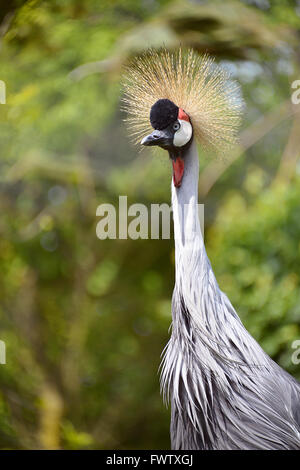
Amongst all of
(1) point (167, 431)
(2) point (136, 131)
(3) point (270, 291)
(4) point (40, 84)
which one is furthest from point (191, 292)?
(4) point (40, 84)

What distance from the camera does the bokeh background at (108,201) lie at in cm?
179

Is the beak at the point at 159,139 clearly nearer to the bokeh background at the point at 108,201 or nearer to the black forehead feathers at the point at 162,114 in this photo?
the black forehead feathers at the point at 162,114

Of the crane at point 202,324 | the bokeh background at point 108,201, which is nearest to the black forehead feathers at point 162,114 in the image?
the crane at point 202,324

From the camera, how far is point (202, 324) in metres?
1.07

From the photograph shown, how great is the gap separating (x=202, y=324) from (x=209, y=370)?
99mm

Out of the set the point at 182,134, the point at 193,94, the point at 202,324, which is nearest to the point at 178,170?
the point at 182,134

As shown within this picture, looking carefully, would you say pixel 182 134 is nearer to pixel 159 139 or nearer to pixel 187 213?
pixel 159 139

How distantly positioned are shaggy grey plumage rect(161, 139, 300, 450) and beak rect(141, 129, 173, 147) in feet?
0.21

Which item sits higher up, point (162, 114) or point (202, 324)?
point (162, 114)

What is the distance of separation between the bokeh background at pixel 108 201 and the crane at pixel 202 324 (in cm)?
53

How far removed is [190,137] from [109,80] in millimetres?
1115

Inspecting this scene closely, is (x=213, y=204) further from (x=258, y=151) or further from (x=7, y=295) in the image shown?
(x=7, y=295)

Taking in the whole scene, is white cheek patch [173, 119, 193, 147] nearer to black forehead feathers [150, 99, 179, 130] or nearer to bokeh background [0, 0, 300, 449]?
black forehead feathers [150, 99, 179, 130]

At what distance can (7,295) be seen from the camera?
2.21 meters
